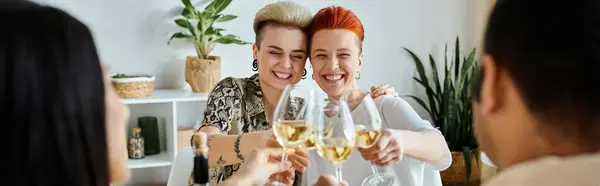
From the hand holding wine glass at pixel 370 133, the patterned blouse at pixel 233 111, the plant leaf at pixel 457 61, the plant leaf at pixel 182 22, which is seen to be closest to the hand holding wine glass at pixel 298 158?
the hand holding wine glass at pixel 370 133

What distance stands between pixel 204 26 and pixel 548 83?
2.91 metres

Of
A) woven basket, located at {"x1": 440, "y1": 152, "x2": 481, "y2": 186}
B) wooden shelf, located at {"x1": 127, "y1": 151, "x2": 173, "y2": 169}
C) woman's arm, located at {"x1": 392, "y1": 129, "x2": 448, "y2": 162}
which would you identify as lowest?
woven basket, located at {"x1": 440, "y1": 152, "x2": 481, "y2": 186}

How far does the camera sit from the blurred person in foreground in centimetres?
78

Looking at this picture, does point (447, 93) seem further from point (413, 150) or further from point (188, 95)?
point (413, 150)

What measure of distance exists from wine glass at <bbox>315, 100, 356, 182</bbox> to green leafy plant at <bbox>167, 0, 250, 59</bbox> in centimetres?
219

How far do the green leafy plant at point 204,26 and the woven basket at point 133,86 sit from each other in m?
0.33

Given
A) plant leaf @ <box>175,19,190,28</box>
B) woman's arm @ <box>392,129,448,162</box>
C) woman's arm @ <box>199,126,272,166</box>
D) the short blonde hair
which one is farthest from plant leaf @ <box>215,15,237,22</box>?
woman's arm @ <box>392,129,448,162</box>

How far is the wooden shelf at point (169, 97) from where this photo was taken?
11.1 ft

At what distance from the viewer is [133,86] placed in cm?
339

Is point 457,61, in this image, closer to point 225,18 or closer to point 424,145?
point 225,18

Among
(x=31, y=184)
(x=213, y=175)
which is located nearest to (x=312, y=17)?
(x=213, y=175)

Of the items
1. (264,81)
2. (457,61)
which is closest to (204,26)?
(264,81)

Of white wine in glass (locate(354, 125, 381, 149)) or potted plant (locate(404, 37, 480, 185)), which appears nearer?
white wine in glass (locate(354, 125, 381, 149))

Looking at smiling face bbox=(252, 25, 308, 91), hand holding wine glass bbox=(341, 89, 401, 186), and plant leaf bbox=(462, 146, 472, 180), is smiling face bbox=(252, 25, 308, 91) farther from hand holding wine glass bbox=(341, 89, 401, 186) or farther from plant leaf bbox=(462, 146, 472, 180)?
plant leaf bbox=(462, 146, 472, 180)
